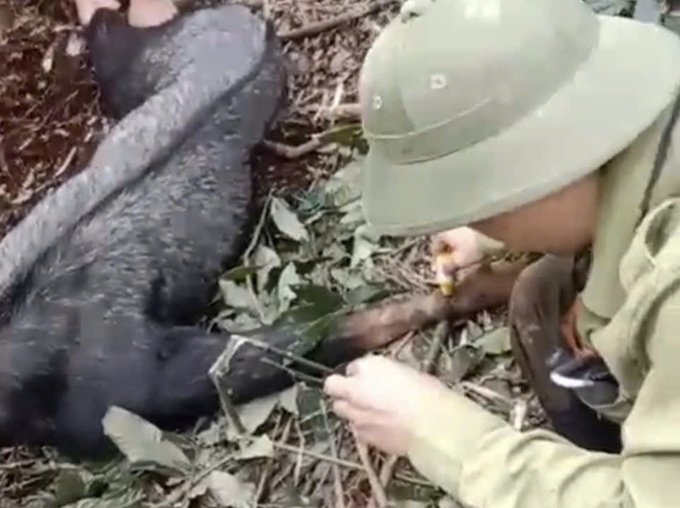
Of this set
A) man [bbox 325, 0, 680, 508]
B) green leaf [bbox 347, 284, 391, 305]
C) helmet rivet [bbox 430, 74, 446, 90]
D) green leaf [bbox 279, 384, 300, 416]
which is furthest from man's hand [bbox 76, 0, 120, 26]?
helmet rivet [bbox 430, 74, 446, 90]

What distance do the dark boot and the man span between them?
12.3 inches

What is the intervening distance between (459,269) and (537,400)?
21 cm

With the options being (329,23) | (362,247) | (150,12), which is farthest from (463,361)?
(150,12)

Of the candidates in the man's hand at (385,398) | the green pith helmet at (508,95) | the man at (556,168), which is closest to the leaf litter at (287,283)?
the man's hand at (385,398)

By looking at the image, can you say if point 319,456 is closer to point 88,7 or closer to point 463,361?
point 463,361

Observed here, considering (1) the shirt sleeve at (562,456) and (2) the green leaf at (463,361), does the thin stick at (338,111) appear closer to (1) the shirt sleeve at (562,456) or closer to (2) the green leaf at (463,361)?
(2) the green leaf at (463,361)

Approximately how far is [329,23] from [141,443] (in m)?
0.92

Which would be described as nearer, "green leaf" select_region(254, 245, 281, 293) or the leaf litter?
the leaf litter

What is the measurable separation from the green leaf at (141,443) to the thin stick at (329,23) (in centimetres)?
84

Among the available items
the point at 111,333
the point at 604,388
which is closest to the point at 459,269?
the point at 604,388

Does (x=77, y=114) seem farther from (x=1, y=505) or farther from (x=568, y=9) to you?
(x=568, y=9)

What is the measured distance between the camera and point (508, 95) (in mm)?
1495

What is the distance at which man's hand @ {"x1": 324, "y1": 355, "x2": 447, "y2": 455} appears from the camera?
172 cm

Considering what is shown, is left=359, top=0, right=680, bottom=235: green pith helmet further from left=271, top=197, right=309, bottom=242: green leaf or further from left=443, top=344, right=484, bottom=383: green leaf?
left=271, top=197, right=309, bottom=242: green leaf
